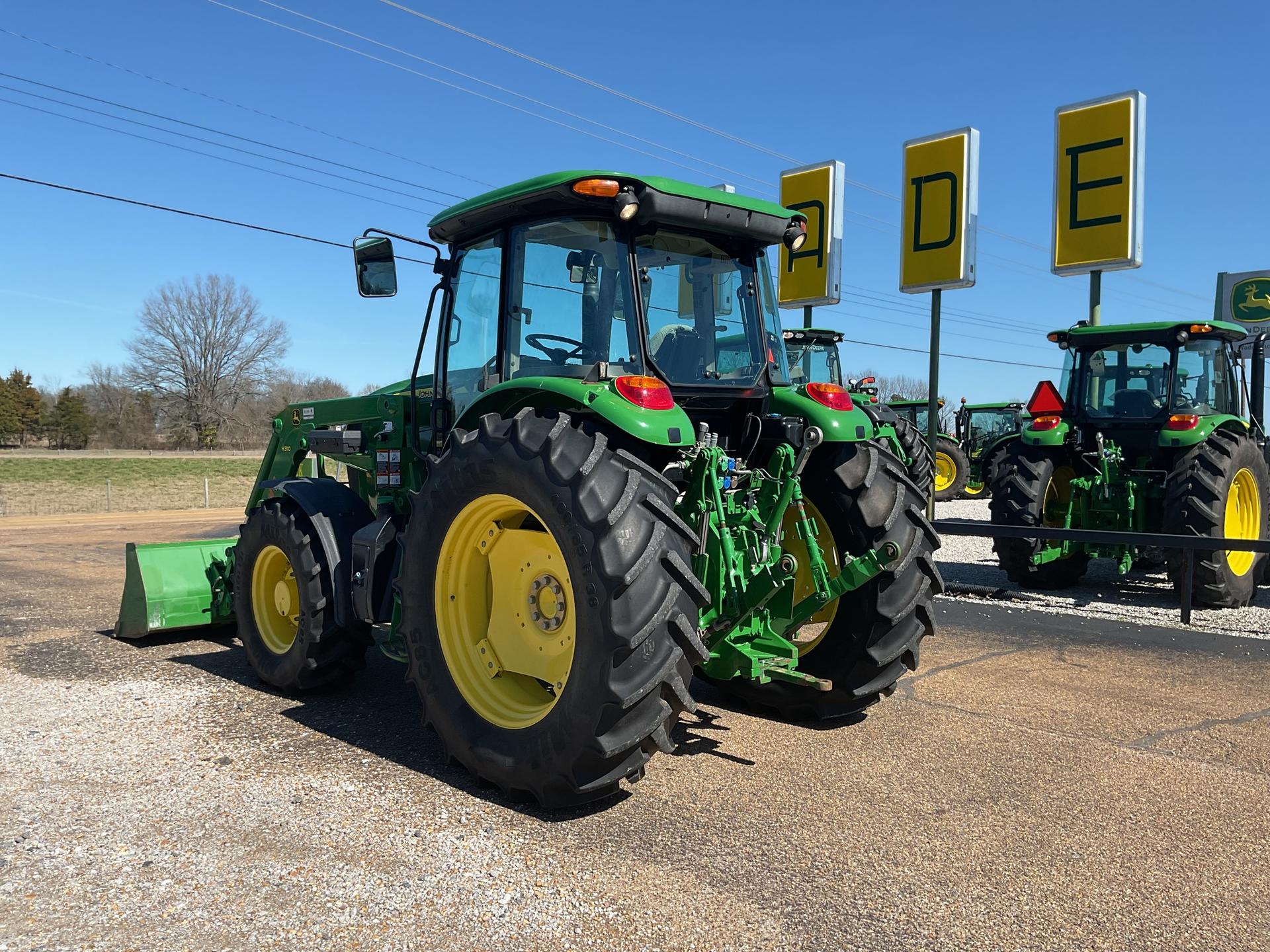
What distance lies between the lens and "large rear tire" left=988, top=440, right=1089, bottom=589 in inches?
393

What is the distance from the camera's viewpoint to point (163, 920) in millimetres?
2982

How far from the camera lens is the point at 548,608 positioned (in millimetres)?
4133

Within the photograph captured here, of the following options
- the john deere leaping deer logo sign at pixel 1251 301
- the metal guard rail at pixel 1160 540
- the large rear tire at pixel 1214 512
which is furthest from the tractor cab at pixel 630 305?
the john deere leaping deer logo sign at pixel 1251 301

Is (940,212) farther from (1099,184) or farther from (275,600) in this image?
(275,600)

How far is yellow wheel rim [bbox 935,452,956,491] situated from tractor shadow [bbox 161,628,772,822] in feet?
55.3

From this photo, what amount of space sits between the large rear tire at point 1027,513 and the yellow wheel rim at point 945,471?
36.4 ft

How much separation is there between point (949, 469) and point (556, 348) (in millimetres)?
18454

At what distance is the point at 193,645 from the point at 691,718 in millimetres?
3767

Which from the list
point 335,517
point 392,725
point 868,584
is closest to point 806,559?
point 868,584

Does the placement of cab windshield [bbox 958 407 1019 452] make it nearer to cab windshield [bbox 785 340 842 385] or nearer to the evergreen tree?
cab windshield [bbox 785 340 842 385]

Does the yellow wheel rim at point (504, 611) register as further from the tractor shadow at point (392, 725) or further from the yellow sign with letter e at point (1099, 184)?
the yellow sign with letter e at point (1099, 184)

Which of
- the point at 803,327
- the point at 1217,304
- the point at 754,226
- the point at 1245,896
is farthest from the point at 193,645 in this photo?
the point at 1217,304

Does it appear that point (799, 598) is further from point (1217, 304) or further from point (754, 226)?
point (1217, 304)

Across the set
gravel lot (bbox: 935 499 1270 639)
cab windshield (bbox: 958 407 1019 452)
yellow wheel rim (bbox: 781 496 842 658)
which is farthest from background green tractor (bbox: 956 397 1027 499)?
yellow wheel rim (bbox: 781 496 842 658)
